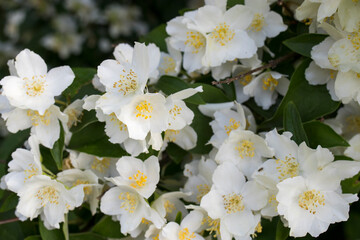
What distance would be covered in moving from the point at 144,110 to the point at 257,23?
462 millimetres

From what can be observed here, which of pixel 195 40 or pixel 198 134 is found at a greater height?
pixel 195 40

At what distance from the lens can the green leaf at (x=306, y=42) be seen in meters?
1.29

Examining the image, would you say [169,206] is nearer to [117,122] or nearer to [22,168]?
[117,122]

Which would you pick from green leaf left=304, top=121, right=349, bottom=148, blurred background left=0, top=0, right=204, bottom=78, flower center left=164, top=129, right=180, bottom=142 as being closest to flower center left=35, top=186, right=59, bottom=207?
flower center left=164, top=129, right=180, bottom=142

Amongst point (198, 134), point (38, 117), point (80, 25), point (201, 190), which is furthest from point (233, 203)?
point (80, 25)

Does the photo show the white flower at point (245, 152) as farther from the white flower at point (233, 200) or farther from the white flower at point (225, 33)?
the white flower at point (225, 33)

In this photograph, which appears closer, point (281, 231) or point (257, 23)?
point (281, 231)

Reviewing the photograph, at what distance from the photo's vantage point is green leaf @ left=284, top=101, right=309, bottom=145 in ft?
3.99

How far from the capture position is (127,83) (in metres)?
1.21

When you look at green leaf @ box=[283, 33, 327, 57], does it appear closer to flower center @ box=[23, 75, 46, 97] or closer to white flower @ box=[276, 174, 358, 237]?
white flower @ box=[276, 174, 358, 237]

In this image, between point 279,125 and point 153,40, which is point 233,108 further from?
point 153,40

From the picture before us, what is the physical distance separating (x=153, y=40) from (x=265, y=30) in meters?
0.39

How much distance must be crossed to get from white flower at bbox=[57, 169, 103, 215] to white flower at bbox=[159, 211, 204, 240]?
0.75ft

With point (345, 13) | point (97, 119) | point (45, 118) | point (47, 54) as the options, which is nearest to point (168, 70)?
point (97, 119)
